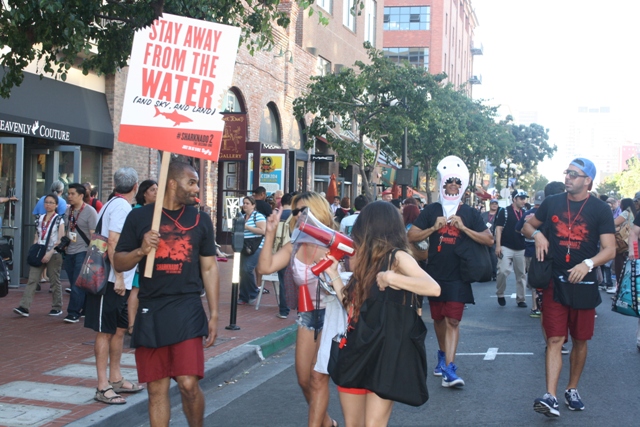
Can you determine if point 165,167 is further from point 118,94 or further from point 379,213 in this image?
point 118,94

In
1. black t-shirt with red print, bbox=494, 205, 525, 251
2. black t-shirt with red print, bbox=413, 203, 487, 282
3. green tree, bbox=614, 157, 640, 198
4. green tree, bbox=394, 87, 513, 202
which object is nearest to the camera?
black t-shirt with red print, bbox=413, 203, 487, 282

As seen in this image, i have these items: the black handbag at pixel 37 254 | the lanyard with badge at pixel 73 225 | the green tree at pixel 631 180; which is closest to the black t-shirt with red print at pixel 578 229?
the lanyard with badge at pixel 73 225

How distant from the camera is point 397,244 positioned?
443 centimetres

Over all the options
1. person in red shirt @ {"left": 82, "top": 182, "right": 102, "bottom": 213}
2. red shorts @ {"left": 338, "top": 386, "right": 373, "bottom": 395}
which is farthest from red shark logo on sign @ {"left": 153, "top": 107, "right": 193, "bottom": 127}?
person in red shirt @ {"left": 82, "top": 182, "right": 102, "bottom": 213}

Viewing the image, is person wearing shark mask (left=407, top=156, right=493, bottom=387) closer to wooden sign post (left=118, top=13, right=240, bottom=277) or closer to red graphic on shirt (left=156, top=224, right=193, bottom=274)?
wooden sign post (left=118, top=13, right=240, bottom=277)

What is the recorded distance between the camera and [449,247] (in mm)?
7816

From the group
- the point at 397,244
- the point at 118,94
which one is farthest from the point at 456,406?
the point at 118,94

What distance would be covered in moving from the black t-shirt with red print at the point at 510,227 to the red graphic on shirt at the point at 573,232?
7095mm

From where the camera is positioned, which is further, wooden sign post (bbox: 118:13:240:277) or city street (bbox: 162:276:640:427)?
city street (bbox: 162:276:640:427)

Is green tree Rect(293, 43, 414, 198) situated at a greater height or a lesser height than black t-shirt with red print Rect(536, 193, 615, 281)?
greater

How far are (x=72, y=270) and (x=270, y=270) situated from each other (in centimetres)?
672

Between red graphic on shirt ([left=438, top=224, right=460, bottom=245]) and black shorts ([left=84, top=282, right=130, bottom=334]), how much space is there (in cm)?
306

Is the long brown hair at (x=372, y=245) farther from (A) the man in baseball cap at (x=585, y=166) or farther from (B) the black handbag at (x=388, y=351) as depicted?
(A) the man in baseball cap at (x=585, y=166)

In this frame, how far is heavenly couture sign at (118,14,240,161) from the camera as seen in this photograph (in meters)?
5.44
